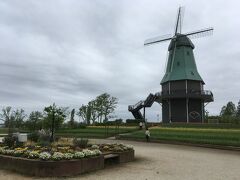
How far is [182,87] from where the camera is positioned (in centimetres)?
4903

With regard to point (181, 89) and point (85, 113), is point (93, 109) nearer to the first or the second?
point (85, 113)

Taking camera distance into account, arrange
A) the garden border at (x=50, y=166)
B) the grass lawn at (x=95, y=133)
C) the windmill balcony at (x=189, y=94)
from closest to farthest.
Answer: the garden border at (x=50, y=166) < the grass lawn at (x=95, y=133) < the windmill balcony at (x=189, y=94)

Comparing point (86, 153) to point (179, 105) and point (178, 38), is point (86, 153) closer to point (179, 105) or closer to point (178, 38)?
point (179, 105)

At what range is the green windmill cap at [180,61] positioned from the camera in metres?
50.2

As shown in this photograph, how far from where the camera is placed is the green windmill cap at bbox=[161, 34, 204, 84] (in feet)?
165

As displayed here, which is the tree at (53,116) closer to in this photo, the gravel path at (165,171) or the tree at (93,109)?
the gravel path at (165,171)

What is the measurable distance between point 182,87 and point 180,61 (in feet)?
16.2

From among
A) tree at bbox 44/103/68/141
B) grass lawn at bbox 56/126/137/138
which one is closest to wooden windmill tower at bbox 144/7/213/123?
grass lawn at bbox 56/126/137/138

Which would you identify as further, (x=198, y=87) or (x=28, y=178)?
(x=198, y=87)

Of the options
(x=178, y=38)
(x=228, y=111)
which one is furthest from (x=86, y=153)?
(x=228, y=111)

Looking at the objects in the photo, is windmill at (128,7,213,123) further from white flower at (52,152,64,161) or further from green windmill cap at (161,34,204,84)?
white flower at (52,152,64,161)

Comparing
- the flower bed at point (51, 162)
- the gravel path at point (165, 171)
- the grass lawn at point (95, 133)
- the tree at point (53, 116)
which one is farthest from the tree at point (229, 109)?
the flower bed at point (51, 162)

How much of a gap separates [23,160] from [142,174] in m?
4.44

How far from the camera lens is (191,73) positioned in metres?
Result: 50.0
